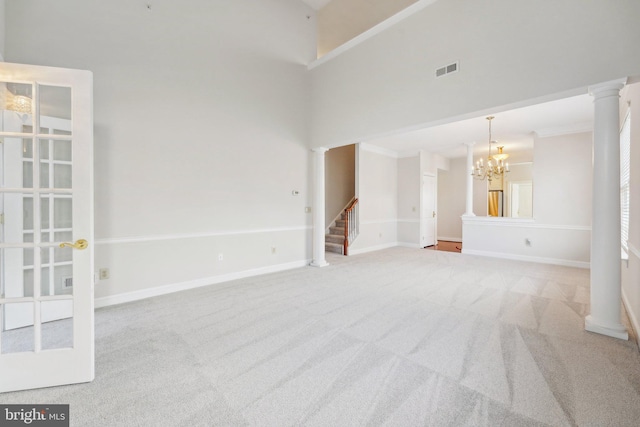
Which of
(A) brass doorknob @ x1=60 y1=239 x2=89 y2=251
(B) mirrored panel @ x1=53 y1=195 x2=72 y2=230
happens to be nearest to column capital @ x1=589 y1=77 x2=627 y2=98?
(A) brass doorknob @ x1=60 y1=239 x2=89 y2=251

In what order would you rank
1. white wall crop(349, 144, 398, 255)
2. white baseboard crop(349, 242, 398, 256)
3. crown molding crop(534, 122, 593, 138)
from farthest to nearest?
white wall crop(349, 144, 398, 255)
white baseboard crop(349, 242, 398, 256)
crown molding crop(534, 122, 593, 138)

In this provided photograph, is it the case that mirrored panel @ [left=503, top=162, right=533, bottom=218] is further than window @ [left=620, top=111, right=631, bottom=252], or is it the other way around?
mirrored panel @ [left=503, top=162, right=533, bottom=218]

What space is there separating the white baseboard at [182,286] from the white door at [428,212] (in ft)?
14.6

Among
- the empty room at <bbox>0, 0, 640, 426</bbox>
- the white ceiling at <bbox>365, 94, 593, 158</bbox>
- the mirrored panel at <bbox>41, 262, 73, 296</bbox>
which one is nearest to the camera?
the empty room at <bbox>0, 0, 640, 426</bbox>

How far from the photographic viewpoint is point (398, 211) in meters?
8.38

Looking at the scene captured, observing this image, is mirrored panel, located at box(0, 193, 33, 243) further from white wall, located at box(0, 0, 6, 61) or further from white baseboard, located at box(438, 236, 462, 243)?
white baseboard, located at box(438, 236, 462, 243)

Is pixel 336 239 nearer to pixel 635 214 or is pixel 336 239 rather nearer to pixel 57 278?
pixel 635 214

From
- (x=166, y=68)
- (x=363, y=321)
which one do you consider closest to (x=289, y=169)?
(x=166, y=68)

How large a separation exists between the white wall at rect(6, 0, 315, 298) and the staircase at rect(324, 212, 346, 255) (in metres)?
1.81

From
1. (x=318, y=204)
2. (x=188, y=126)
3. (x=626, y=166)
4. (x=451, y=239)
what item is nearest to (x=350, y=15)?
(x=318, y=204)

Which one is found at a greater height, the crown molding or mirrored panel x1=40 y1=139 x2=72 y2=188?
the crown molding

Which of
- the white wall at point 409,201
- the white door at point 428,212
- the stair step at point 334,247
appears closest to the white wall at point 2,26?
the stair step at point 334,247

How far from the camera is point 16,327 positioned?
268 cm

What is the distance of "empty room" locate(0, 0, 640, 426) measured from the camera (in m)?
1.82
